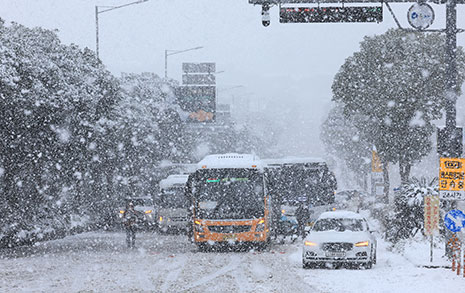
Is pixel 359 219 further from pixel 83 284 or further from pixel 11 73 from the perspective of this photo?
pixel 11 73

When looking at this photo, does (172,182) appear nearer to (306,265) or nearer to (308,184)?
(308,184)

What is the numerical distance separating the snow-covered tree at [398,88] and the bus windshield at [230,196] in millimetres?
25325

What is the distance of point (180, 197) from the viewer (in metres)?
36.3

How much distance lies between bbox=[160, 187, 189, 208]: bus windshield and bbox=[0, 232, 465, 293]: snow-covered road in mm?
11100

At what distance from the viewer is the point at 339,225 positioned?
20.3m

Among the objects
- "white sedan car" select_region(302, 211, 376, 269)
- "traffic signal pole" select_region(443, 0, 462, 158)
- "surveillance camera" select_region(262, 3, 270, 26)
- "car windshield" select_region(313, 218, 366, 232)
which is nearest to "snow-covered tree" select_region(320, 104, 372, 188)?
"car windshield" select_region(313, 218, 366, 232)

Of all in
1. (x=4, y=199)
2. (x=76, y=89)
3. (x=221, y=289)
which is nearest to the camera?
(x=221, y=289)

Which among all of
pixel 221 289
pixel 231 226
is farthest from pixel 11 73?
pixel 221 289

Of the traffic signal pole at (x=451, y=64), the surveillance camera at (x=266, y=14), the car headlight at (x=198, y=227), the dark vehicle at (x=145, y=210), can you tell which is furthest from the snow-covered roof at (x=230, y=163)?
the dark vehicle at (x=145, y=210)

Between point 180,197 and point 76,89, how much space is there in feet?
29.6

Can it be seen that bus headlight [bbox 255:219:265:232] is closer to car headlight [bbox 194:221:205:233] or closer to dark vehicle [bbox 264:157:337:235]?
car headlight [bbox 194:221:205:233]

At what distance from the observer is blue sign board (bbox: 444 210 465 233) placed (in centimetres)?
1688

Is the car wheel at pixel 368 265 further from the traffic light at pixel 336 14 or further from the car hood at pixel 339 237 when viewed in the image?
the traffic light at pixel 336 14

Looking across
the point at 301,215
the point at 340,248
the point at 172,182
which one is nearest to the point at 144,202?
the point at 172,182
